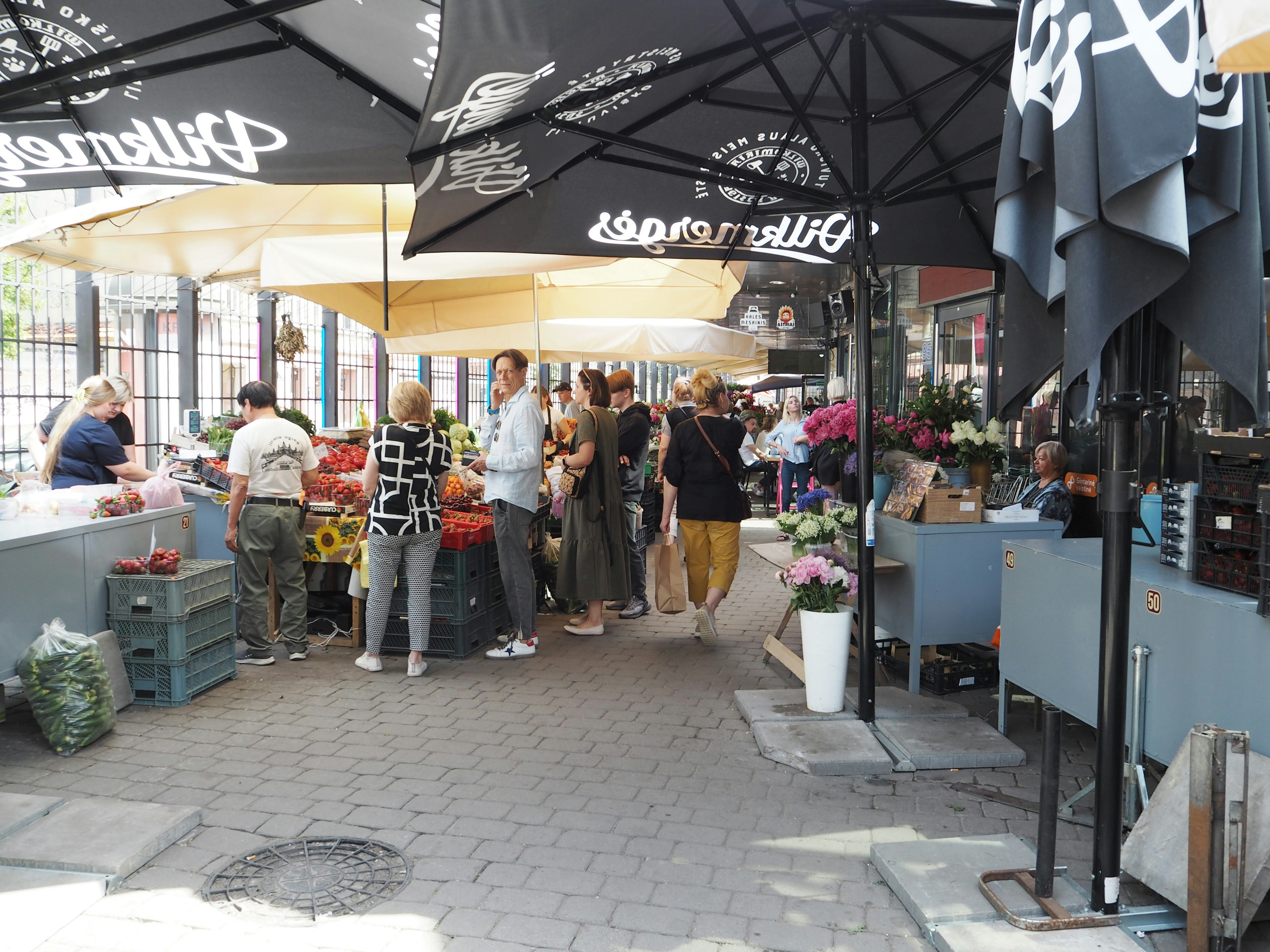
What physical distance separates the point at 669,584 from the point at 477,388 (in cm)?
1981

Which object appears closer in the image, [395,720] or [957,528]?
[395,720]

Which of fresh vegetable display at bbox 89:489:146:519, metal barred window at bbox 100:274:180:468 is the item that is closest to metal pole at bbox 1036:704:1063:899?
fresh vegetable display at bbox 89:489:146:519

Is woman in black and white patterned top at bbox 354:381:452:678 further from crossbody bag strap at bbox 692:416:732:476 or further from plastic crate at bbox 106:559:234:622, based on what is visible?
crossbody bag strap at bbox 692:416:732:476

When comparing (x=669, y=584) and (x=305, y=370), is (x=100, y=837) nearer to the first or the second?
(x=669, y=584)

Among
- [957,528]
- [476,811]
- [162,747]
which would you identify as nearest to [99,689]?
[162,747]

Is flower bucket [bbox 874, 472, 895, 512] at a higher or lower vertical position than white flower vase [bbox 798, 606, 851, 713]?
higher

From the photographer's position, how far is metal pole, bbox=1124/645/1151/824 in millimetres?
3840

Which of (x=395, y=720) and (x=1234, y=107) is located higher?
(x=1234, y=107)

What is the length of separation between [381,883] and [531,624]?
3.55m

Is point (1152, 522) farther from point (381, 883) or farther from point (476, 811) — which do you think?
point (381, 883)

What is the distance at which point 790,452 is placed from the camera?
14.2 metres

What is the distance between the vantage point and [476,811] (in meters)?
4.32

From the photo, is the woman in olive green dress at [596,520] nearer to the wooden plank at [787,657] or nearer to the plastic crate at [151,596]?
the wooden plank at [787,657]

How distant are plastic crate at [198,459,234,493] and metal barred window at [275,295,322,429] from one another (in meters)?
8.60
